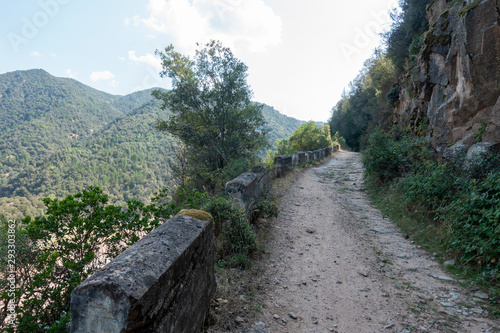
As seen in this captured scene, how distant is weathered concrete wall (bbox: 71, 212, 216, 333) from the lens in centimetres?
151

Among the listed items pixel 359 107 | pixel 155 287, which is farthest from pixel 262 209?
pixel 359 107

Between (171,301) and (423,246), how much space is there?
Answer: 198 inches

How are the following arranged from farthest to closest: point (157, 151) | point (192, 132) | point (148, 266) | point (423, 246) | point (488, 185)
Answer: point (157, 151) < point (192, 132) < point (423, 246) < point (488, 185) < point (148, 266)

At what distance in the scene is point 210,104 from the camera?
498 inches

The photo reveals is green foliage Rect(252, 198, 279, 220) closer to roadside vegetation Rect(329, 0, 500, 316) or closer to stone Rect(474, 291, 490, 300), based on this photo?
roadside vegetation Rect(329, 0, 500, 316)

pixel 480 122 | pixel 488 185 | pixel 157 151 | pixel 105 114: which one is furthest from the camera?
pixel 105 114

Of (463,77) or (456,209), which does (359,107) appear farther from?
(456,209)

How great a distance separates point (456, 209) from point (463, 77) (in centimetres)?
403

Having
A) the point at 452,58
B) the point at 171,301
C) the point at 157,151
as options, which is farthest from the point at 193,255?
the point at 157,151

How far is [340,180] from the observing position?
469 inches

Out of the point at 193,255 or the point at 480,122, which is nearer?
the point at 193,255

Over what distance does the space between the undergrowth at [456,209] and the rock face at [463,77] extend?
0.76 m

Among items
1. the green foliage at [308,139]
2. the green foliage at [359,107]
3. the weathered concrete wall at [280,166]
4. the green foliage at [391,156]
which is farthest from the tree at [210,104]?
the green foliage at [359,107]

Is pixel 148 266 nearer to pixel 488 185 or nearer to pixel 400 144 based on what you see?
pixel 488 185
